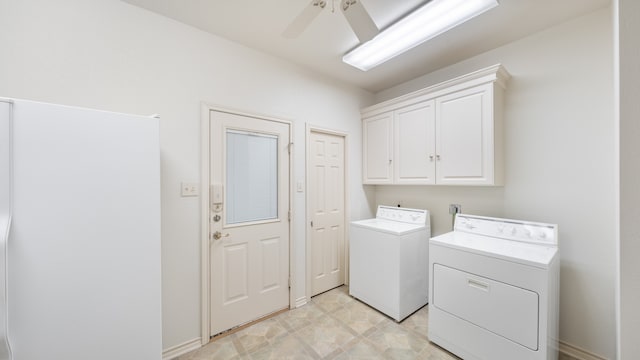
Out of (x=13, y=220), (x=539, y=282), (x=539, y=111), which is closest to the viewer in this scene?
(x=13, y=220)

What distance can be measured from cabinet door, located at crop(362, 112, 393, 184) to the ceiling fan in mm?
1480

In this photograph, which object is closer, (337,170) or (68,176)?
(68,176)

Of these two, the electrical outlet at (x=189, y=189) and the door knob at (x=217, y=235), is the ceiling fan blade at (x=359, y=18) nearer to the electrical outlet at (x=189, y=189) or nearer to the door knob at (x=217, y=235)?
the electrical outlet at (x=189, y=189)

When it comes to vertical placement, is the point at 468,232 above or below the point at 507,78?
below

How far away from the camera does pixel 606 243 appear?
1692 millimetres

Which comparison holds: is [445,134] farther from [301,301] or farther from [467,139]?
[301,301]

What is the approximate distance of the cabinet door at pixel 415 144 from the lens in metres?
2.38

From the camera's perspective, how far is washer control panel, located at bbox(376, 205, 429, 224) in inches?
99.3

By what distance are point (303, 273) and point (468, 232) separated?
5.55ft

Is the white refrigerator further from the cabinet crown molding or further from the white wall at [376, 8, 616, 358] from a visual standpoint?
the white wall at [376, 8, 616, 358]

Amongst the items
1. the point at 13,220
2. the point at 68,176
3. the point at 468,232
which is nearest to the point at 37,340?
the point at 13,220

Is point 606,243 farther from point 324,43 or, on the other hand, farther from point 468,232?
point 324,43

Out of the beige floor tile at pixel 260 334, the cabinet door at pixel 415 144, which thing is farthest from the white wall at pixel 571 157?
the beige floor tile at pixel 260 334

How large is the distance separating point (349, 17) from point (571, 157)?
2031 mm
